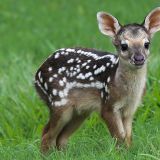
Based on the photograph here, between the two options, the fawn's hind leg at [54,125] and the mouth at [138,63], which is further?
the fawn's hind leg at [54,125]

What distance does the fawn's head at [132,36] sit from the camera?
758cm

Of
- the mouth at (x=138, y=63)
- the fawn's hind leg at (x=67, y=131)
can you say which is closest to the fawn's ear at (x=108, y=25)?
the mouth at (x=138, y=63)

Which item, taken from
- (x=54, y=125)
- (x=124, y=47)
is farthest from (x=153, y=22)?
(x=54, y=125)

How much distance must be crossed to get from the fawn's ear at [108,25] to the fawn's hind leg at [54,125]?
2.83ft

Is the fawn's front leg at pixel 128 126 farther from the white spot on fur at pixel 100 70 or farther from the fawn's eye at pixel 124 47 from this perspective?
the fawn's eye at pixel 124 47

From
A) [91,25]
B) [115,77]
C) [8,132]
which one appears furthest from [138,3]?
[115,77]

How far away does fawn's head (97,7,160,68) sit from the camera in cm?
758

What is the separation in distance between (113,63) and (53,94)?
2.26 feet

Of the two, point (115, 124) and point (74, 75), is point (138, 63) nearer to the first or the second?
point (115, 124)

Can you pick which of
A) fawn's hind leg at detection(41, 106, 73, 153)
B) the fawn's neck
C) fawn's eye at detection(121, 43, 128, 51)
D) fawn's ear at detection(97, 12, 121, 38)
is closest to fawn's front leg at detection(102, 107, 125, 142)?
the fawn's neck

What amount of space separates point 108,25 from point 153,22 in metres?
0.46

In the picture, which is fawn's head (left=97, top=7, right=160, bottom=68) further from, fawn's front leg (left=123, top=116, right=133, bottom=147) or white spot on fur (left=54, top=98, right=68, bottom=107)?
white spot on fur (left=54, top=98, right=68, bottom=107)

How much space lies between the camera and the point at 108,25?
26.7 feet

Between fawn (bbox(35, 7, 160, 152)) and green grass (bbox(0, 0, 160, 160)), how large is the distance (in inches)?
8.1
